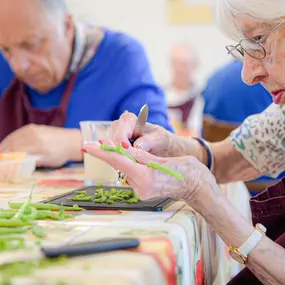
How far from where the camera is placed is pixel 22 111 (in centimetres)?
215

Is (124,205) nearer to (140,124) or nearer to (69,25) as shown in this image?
(140,124)

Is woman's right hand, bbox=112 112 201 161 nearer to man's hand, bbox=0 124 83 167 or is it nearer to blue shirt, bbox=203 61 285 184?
man's hand, bbox=0 124 83 167

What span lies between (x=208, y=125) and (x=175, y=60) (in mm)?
3256

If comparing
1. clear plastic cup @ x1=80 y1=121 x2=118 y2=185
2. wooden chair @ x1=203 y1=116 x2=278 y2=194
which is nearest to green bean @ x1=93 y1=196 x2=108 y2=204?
clear plastic cup @ x1=80 y1=121 x2=118 y2=185

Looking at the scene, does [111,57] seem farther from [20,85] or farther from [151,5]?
[151,5]

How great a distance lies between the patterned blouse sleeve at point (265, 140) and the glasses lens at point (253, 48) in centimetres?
28

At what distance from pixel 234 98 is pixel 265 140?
58.6 inches

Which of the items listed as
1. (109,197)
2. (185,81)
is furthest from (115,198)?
(185,81)

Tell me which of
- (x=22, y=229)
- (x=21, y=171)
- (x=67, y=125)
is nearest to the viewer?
(x=22, y=229)

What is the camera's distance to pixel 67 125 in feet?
6.77

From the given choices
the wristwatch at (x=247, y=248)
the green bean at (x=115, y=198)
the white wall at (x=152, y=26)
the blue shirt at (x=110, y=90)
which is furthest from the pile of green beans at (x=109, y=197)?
the white wall at (x=152, y=26)

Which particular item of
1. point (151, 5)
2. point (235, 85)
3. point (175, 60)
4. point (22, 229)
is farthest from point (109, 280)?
point (151, 5)

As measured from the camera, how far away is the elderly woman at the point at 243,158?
40.3 inches

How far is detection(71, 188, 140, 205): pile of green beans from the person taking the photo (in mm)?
1160
